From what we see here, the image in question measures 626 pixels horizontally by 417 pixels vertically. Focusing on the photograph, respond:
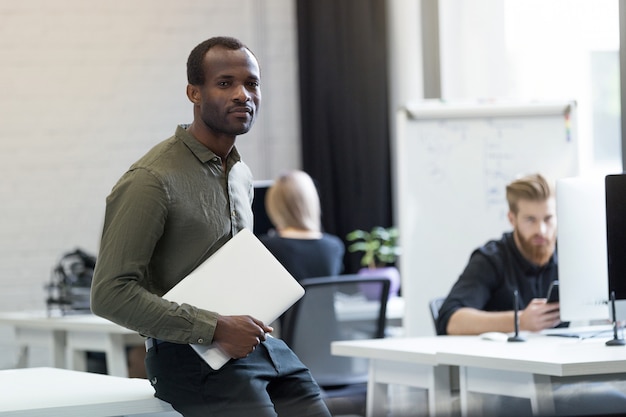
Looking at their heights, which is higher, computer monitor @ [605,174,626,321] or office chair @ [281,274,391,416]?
computer monitor @ [605,174,626,321]

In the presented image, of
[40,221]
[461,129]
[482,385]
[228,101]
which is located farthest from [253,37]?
[228,101]

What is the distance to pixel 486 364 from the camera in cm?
249

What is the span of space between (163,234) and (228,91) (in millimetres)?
273

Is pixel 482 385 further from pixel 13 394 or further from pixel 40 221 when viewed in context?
pixel 40 221

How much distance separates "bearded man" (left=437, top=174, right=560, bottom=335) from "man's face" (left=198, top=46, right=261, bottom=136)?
143cm

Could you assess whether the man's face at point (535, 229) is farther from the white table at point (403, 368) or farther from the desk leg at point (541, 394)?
the desk leg at point (541, 394)

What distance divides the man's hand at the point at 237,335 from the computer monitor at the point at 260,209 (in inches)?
118

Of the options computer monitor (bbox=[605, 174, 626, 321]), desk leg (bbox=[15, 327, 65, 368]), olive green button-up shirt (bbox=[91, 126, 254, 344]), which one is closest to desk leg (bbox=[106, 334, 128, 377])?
desk leg (bbox=[15, 327, 65, 368])

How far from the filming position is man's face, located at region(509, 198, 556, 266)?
3.11 meters

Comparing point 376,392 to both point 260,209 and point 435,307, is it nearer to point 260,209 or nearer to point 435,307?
point 435,307

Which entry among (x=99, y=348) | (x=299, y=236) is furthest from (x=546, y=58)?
(x=99, y=348)

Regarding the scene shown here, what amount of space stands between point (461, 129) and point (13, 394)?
8.63ft

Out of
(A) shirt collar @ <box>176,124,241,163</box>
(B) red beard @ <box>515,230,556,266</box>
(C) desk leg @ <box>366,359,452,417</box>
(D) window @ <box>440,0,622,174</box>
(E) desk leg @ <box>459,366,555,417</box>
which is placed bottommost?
(C) desk leg @ <box>366,359,452,417</box>

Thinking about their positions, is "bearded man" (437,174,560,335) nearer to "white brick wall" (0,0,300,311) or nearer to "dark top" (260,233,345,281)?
"dark top" (260,233,345,281)
